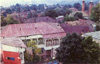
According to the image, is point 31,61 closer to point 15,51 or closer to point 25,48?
point 25,48

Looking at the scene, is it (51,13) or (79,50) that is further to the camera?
(51,13)

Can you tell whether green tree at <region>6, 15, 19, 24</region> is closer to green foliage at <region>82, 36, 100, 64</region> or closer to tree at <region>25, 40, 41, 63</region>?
tree at <region>25, 40, 41, 63</region>

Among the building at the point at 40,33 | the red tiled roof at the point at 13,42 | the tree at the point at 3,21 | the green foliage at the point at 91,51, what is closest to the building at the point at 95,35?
the green foliage at the point at 91,51

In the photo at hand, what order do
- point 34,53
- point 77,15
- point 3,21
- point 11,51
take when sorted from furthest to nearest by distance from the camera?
1. point 77,15
2. point 34,53
3. point 3,21
4. point 11,51

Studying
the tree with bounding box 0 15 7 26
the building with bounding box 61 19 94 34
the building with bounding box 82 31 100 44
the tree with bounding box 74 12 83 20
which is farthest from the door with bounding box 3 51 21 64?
the tree with bounding box 74 12 83 20

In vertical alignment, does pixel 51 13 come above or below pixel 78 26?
above

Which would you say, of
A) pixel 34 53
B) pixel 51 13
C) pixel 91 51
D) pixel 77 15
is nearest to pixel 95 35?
pixel 91 51

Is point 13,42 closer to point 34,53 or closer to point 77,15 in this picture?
point 34,53

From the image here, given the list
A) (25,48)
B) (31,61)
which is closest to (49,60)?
(31,61)
